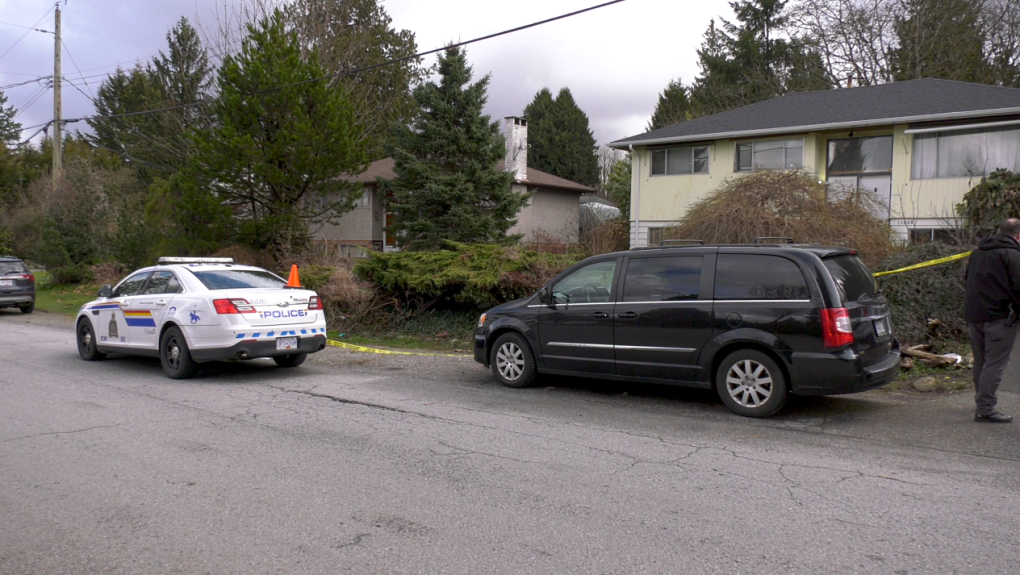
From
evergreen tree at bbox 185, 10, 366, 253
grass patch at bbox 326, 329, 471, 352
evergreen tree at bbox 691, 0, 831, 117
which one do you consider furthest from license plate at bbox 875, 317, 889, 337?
evergreen tree at bbox 691, 0, 831, 117

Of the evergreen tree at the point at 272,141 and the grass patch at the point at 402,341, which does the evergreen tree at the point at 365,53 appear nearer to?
the evergreen tree at the point at 272,141

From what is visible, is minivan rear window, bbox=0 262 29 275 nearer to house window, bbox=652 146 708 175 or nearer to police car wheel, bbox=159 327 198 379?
police car wheel, bbox=159 327 198 379

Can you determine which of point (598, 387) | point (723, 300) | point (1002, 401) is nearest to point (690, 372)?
point (723, 300)

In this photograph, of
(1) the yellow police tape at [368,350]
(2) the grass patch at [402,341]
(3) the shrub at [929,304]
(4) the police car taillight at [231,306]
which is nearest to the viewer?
(4) the police car taillight at [231,306]

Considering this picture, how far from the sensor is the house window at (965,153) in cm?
1820

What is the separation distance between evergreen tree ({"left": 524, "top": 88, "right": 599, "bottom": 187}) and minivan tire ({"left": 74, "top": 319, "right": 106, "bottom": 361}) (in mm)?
43070

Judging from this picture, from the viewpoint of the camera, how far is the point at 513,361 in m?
9.11

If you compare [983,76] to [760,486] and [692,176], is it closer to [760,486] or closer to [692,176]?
[692,176]

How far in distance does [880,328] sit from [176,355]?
8.51 meters

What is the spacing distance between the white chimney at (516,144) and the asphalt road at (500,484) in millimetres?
22363

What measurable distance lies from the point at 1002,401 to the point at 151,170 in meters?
44.6

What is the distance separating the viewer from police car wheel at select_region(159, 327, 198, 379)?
9.72m

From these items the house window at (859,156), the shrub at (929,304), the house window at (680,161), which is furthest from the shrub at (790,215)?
the house window at (680,161)

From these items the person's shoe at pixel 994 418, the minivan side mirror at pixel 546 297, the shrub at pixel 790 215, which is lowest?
the person's shoe at pixel 994 418
